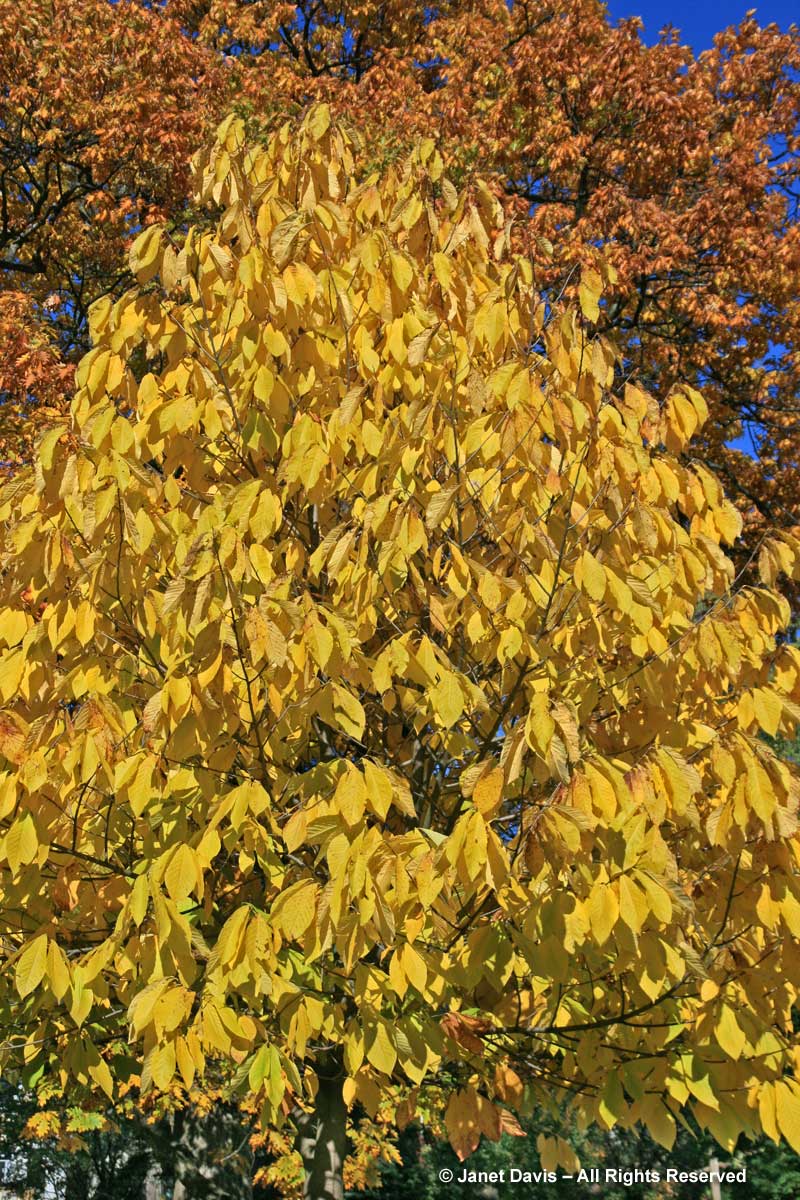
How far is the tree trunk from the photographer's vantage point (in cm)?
430

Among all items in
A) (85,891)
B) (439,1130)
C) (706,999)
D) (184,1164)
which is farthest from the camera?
(439,1130)

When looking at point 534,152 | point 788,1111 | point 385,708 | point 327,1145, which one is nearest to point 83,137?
point 534,152

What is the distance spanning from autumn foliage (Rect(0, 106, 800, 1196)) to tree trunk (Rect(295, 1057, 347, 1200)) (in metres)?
0.02

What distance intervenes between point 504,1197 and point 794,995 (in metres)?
19.5

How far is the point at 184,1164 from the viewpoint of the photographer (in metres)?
10.4

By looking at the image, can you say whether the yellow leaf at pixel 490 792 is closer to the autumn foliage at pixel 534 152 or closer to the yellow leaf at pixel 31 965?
the yellow leaf at pixel 31 965

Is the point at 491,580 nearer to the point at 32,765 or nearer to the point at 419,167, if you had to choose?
the point at 32,765

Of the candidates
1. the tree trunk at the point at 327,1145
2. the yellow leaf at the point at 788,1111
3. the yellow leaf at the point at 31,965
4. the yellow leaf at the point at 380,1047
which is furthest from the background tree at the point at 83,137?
the yellow leaf at the point at 788,1111

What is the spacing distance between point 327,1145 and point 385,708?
7.89 ft

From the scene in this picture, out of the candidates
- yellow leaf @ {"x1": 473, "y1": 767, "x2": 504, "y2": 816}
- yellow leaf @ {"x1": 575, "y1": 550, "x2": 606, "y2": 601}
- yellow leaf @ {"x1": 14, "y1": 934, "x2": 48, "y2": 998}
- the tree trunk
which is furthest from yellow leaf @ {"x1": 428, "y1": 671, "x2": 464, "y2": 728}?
the tree trunk

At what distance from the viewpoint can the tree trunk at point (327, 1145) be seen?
169 inches

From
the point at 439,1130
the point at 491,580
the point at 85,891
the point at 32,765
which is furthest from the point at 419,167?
the point at 439,1130

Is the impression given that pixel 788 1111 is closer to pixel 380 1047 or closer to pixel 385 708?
pixel 380 1047

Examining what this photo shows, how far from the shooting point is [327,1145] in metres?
4.46
